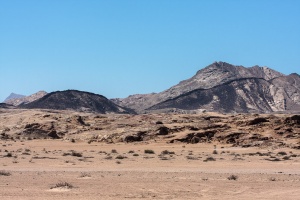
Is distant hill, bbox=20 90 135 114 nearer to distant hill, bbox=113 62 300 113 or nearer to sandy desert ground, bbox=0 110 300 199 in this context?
distant hill, bbox=113 62 300 113

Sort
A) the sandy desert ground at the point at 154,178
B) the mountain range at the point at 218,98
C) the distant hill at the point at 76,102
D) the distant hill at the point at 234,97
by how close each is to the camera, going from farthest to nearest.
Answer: the distant hill at the point at 234,97 → the mountain range at the point at 218,98 → the distant hill at the point at 76,102 → the sandy desert ground at the point at 154,178

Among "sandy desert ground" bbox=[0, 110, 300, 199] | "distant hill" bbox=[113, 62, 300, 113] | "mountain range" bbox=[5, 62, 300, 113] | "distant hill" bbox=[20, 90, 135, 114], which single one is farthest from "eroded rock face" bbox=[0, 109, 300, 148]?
"distant hill" bbox=[113, 62, 300, 113]

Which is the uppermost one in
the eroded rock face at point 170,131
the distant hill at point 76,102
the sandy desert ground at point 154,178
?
the distant hill at point 76,102

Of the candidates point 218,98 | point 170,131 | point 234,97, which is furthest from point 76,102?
point 170,131

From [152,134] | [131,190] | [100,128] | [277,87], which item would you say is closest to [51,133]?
[100,128]

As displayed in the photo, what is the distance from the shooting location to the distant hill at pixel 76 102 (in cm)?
13088

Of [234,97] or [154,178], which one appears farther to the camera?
[234,97]

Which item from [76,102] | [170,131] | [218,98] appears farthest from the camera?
[218,98]

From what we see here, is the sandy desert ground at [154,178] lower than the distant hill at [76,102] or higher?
lower

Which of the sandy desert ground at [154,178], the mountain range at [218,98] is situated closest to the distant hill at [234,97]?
the mountain range at [218,98]

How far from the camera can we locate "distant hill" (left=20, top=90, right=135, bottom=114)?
13088 cm

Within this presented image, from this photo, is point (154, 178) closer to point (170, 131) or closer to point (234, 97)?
point (170, 131)

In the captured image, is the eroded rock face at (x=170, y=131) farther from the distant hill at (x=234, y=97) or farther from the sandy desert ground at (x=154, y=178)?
the distant hill at (x=234, y=97)

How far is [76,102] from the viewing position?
444 ft
